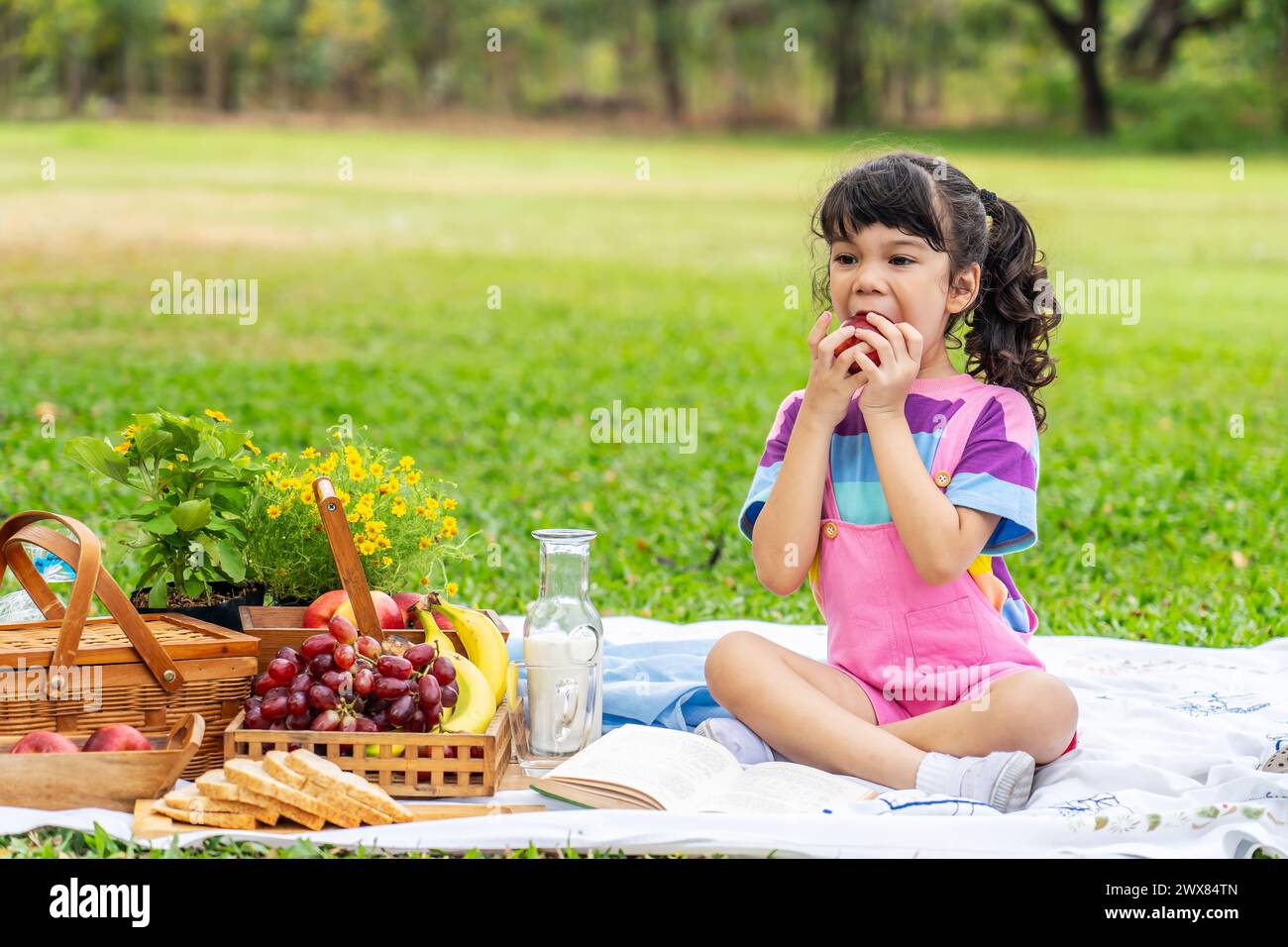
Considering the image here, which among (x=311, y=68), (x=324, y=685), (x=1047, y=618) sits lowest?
(x=1047, y=618)

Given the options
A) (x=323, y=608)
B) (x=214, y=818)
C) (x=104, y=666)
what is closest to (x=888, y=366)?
(x=323, y=608)

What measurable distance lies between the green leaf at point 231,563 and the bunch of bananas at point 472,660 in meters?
0.50

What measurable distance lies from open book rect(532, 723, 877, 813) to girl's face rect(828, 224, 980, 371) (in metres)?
1.07

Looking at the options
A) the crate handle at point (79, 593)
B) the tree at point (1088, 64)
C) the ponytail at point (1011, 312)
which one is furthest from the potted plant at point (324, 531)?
the tree at point (1088, 64)

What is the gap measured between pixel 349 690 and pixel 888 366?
142 cm

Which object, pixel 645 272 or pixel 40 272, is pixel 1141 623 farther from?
pixel 40 272

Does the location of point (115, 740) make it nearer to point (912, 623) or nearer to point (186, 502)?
point (186, 502)

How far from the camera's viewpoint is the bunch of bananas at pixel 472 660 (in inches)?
131

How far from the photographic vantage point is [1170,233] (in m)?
18.4

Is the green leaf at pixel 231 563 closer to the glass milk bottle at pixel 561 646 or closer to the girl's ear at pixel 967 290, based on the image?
the glass milk bottle at pixel 561 646

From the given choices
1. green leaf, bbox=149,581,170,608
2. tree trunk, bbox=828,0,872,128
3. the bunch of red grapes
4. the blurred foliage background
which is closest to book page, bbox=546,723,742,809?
the bunch of red grapes

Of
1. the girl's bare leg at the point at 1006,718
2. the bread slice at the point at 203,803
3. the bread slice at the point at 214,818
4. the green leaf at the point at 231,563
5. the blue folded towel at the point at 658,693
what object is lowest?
the blue folded towel at the point at 658,693
